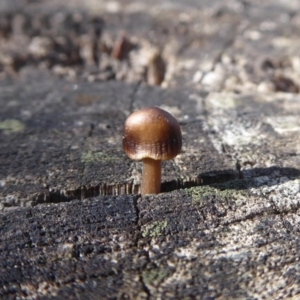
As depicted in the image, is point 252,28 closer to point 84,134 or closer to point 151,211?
point 84,134

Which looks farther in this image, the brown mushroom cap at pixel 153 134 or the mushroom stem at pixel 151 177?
the mushroom stem at pixel 151 177

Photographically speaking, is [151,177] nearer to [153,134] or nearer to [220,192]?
[153,134]

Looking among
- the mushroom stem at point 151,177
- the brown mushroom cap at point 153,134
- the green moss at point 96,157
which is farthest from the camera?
the green moss at point 96,157

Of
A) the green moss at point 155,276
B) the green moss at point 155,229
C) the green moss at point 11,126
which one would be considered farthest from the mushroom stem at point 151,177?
the green moss at point 11,126

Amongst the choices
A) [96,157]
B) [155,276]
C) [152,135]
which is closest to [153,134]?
[152,135]

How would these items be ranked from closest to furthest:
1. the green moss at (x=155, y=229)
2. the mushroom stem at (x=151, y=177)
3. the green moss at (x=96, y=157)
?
the green moss at (x=155, y=229), the mushroom stem at (x=151, y=177), the green moss at (x=96, y=157)

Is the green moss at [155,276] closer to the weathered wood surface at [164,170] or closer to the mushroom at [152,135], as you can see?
the weathered wood surface at [164,170]

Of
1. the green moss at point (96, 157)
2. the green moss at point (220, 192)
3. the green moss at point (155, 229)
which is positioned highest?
the green moss at point (155, 229)
